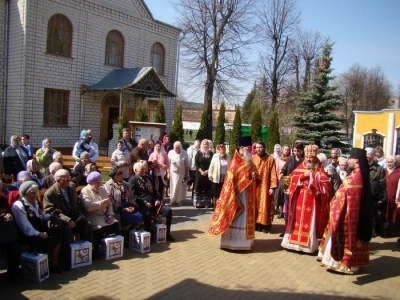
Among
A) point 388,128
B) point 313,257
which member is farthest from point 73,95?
point 388,128

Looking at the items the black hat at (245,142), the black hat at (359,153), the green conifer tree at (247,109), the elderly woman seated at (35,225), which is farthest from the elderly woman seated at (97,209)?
the green conifer tree at (247,109)

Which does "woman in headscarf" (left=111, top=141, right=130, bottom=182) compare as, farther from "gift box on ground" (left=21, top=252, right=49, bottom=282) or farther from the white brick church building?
the white brick church building

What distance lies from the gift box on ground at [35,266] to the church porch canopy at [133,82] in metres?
14.0

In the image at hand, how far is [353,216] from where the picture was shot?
5.73 metres

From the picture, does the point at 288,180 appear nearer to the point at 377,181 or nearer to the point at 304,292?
the point at 377,181

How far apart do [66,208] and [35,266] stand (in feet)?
3.25

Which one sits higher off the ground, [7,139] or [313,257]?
[7,139]

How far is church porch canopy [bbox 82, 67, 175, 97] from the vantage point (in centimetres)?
1888

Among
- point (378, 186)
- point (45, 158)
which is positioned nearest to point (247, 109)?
point (378, 186)

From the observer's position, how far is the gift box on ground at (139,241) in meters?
6.42

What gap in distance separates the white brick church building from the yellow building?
1173cm

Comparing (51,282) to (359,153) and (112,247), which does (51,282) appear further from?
(359,153)

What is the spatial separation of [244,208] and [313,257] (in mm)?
1489

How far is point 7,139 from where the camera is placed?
704 inches
